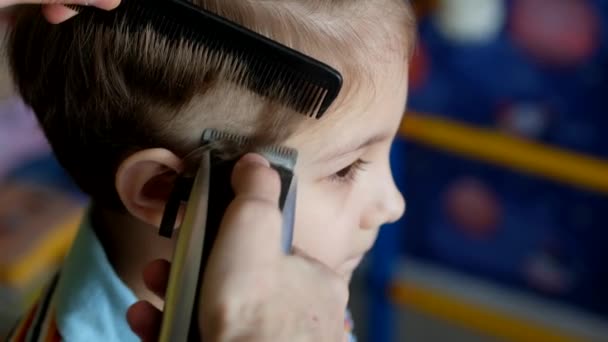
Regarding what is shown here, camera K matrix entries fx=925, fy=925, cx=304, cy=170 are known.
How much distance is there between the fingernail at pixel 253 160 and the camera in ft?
1.72

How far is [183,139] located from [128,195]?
0.06 meters

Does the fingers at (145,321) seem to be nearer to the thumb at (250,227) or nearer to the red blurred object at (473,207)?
the thumb at (250,227)

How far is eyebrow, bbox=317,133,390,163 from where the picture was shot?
625mm

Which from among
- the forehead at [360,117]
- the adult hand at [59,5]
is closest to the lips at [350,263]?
the forehead at [360,117]

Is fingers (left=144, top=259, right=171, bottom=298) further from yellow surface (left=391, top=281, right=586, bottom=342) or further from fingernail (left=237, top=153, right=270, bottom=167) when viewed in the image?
yellow surface (left=391, top=281, right=586, bottom=342)

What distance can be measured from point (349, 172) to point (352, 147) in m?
0.03

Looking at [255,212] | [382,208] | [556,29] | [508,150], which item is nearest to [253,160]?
[255,212]

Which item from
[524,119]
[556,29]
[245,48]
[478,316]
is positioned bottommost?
[478,316]

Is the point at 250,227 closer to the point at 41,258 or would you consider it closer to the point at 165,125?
the point at 165,125

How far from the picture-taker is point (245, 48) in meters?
0.54

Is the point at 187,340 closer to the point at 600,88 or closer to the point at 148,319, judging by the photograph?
the point at 148,319

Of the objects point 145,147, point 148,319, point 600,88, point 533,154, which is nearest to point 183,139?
point 145,147

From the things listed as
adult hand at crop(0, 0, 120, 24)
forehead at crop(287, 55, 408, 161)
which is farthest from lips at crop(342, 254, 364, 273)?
adult hand at crop(0, 0, 120, 24)

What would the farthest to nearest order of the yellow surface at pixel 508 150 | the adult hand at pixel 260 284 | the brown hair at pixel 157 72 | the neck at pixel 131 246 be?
the yellow surface at pixel 508 150, the neck at pixel 131 246, the brown hair at pixel 157 72, the adult hand at pixel 260 284
